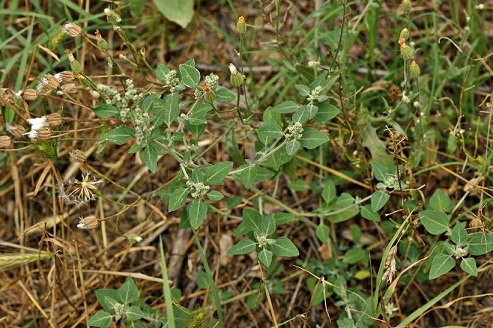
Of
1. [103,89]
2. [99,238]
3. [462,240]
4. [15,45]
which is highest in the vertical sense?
[103,89]

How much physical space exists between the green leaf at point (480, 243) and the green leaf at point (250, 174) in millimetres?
783

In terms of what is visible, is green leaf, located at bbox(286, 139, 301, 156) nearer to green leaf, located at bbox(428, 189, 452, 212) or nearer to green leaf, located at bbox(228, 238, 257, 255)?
green leaf, located at bbox(228, 238, 257, 255)

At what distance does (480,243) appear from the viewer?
8.08ft

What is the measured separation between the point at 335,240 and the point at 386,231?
25 centimetres

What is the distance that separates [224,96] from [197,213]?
1.47 feet

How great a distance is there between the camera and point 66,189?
309cm

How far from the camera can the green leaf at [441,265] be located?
7.90ft

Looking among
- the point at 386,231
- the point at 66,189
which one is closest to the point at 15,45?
the point at 66,189

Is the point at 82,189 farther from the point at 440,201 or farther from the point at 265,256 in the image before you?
the point at 440,201

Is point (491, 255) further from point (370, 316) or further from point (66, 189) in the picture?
point (66, 189)

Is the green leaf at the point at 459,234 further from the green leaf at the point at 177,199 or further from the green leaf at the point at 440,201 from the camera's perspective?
the green leaf at the point at 177,199

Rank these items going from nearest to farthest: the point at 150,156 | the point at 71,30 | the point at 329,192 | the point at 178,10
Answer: the point at 150,156, the point at 71,30, the point at 329,192, the point at 178,10

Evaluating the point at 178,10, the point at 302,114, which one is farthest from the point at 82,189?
the point at 178,10

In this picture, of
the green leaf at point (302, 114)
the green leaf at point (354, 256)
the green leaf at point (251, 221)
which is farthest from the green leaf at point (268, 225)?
the green leaf at point (354, 256)
